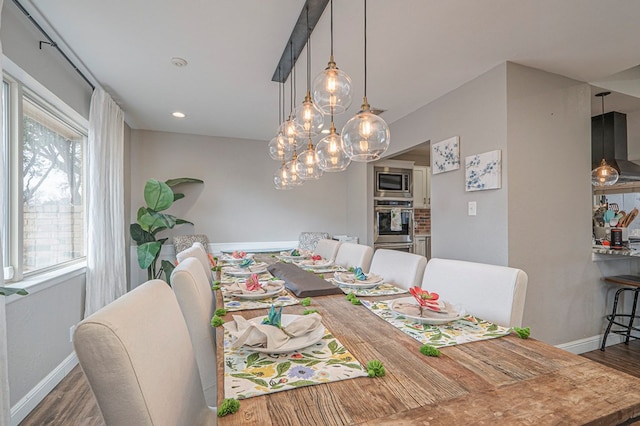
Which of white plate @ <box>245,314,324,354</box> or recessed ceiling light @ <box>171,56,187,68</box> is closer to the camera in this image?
white plate @ <box>245,314,324,354</box>

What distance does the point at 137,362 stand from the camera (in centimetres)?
63

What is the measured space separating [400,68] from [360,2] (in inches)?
35.7

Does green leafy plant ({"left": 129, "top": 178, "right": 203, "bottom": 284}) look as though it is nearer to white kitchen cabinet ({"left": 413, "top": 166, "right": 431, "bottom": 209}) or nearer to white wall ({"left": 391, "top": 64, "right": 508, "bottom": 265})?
white wall ({"left": 391, "top": 64, "right": 508, "bottom": 265})

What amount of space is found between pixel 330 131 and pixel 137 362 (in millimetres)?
1652

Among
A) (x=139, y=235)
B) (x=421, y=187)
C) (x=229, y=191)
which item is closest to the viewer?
(x=139, y=235)

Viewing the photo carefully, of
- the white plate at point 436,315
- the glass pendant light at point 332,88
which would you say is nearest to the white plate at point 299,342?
the white plate at point 436,315

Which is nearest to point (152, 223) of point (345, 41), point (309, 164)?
point (309, 164)

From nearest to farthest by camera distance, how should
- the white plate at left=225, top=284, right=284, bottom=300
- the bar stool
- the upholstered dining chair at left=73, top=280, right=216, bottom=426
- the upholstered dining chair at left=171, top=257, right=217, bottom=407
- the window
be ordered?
the upholstered dining chair at left=73, top=280, right=216, bottom=426 < the upholstered dining chair at left=171, top=257, right=217, bottom=407 < the white plate at left=225, top=284, right=284, bottom=300 < the window < the bar stool

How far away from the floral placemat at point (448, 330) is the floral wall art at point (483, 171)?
5.57ft

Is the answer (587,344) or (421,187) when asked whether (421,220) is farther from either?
(587,344)

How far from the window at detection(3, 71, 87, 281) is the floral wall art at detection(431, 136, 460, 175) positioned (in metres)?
3.35

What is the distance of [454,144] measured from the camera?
2861mm

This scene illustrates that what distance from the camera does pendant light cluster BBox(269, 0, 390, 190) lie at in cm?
155

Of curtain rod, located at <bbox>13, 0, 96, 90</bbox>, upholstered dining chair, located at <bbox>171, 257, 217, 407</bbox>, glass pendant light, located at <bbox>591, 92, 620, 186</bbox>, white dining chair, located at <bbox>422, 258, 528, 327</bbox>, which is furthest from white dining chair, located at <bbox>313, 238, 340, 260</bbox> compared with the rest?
glass pendant light, located at <bbox>591, 92, 620, 186</bbox>
